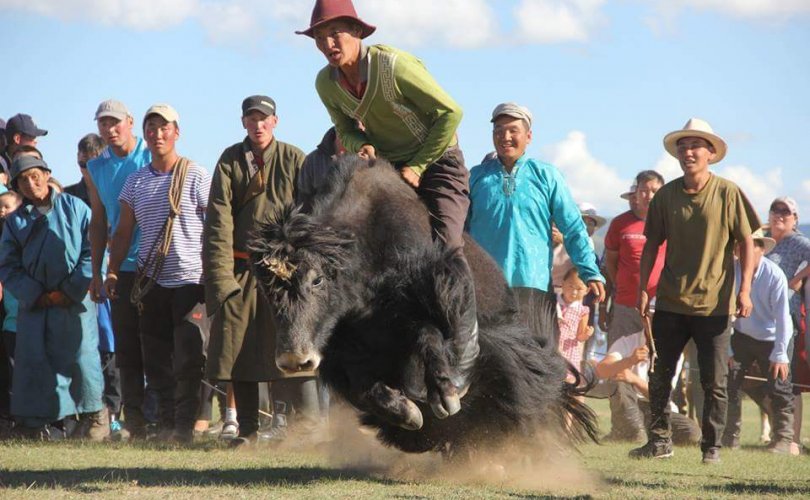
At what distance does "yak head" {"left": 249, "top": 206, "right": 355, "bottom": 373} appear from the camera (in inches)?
231

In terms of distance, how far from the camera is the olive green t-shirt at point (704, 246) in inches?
338

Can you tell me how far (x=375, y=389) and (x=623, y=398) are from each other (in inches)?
193

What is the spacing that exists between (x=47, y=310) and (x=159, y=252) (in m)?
1.16

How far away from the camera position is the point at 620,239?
10914 millimetres

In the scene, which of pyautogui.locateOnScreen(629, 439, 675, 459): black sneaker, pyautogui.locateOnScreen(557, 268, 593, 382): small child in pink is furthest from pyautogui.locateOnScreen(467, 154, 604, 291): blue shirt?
pyautogui.locateOnScreen(557, 268, 593, 382): small child in pink

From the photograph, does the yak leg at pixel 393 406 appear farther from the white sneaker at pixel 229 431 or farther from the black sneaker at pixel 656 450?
the white sneaker at pixel 229 431

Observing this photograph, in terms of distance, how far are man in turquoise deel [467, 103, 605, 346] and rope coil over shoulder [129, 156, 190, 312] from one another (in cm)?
235

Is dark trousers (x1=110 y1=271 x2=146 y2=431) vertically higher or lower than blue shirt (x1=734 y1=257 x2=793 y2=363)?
lower

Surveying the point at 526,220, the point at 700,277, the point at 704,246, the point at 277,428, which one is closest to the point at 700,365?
the point at 700,277

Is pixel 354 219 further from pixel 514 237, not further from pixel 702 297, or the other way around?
pixel 702 297

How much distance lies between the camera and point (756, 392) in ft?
38.2

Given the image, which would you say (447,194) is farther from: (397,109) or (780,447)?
(780,447)

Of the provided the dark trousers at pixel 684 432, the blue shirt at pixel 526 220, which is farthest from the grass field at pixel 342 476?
the dark trousers at pixel 684 432

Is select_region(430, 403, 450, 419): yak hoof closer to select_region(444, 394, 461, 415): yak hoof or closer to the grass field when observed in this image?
select_region(444, 394, 461, 415): yak hoof
